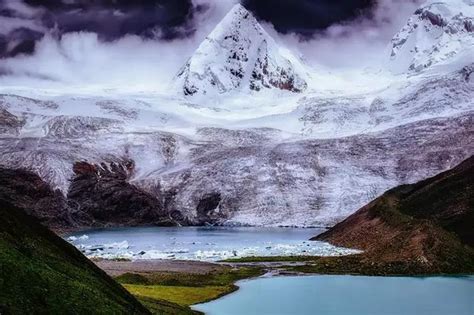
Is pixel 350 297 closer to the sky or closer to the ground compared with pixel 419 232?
closer to the ground

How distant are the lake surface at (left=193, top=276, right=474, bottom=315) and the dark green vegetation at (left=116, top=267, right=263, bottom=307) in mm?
2125

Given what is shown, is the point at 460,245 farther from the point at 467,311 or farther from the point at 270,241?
the point at 270,241

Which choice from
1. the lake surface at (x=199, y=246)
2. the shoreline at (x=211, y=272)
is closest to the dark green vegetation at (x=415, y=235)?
the shoreline at (x=211, y=272)

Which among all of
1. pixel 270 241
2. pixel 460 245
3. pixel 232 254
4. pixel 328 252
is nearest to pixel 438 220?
pixel 460 245

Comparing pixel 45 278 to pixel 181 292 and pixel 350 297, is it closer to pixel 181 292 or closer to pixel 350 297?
pixel 181 292

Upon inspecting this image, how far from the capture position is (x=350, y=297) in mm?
70750

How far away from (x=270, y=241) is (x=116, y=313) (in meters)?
123

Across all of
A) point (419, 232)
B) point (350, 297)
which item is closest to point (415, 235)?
point (419, 232)

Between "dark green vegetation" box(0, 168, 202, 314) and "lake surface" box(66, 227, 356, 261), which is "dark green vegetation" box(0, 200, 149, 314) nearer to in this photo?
"dark green vegetation" box(0, 168, 202, 314)

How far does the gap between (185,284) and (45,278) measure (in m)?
47.5

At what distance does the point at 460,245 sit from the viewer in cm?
9325

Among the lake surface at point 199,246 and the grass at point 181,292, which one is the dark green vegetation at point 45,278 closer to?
the grass at point 181,292

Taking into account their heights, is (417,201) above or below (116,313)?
above

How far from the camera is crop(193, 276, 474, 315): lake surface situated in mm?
63500
